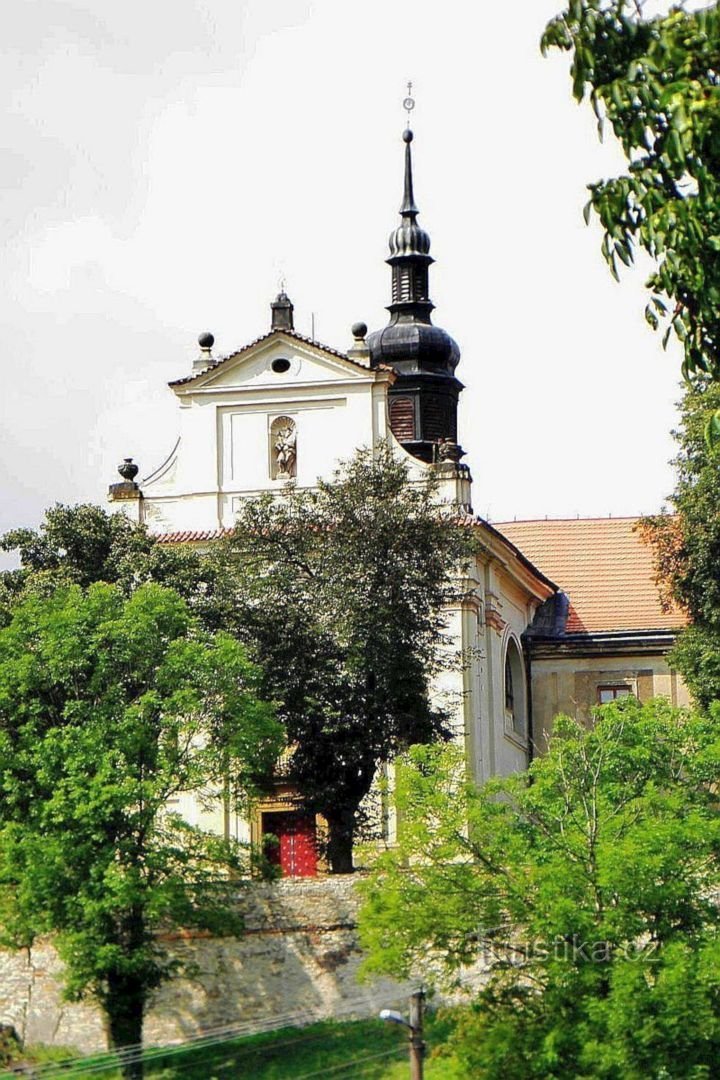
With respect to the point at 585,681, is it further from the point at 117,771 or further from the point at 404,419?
the point at 117,771

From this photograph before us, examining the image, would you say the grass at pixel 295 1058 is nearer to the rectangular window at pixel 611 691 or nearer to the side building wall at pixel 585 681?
the side building wall at pixel 585 681

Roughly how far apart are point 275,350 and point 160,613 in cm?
1180

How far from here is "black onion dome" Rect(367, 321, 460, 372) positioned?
185 feet

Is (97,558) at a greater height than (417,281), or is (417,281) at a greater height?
(417,281)

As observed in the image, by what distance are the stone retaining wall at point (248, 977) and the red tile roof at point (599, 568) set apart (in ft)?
57.6

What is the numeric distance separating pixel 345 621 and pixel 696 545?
29.2ft

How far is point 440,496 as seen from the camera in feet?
154

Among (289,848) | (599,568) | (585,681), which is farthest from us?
(599,568)

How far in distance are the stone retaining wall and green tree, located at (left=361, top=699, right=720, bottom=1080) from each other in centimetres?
205

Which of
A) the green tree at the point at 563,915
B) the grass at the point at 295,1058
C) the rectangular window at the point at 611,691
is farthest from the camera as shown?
the rectangular window at the point at 611,691

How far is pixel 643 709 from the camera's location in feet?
131

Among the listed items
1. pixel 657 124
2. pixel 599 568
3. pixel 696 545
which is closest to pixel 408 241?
pixel 599 568

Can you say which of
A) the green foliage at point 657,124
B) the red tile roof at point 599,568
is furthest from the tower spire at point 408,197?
the green foliage at point 657,124

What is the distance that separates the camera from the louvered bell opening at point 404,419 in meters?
55.7
